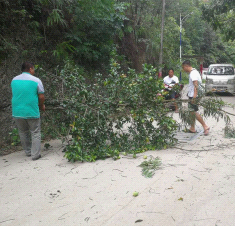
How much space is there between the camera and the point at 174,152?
6.95 m

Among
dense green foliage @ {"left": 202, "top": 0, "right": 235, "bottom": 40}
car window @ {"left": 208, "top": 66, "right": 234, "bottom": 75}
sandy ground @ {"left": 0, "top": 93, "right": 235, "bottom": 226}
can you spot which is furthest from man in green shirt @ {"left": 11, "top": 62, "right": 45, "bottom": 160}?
car window @ {"left": 208, "top": 66, "right": 234, "bottom": 75}

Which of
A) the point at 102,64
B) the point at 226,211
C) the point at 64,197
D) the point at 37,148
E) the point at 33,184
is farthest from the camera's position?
the point at 102,64

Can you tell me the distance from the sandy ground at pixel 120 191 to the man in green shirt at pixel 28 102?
0.53 meters

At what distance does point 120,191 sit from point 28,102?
9.03 feet

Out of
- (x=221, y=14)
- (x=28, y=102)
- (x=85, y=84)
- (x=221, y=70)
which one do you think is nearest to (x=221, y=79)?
(x=221, y=70)

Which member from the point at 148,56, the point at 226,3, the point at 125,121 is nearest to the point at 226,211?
the point at 125,121

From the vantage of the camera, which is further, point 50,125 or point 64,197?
point 50,125

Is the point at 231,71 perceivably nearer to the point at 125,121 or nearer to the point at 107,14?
the point at 107,14

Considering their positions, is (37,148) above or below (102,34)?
below

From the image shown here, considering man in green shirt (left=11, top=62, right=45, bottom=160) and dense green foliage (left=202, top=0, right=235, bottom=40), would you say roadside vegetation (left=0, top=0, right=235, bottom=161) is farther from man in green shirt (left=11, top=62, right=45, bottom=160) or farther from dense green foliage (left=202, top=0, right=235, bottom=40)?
dense green foliage (left=202, top=0, right=235, bottom=40)

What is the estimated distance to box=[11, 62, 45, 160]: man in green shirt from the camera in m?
6.62

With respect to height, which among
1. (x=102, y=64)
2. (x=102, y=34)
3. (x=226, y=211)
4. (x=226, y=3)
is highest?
(x=226, y=3)

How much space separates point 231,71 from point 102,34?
1122 centimetres

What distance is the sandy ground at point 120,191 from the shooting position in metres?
4.21
